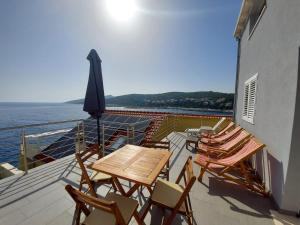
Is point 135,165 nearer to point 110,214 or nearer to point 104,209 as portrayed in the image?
point 110,214

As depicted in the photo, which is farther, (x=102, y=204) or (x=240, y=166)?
(x=240, y=166)

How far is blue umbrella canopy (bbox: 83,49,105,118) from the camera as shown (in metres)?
3.38

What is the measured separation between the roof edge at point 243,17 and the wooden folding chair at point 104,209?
257 inches

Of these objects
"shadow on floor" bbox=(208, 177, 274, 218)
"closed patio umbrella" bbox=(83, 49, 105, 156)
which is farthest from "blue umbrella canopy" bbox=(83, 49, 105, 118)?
"shadow on floor" bbox=(208, 177, 274, 218)

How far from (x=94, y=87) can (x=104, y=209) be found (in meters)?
2.75

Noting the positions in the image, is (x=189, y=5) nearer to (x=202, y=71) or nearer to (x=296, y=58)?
(x=296, y=58)

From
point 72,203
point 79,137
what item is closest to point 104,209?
point 72,203

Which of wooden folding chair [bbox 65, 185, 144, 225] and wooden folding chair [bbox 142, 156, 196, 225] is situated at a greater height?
wooden folding chair [bbox 65, 185, 144, 225]

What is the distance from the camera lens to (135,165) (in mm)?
2197

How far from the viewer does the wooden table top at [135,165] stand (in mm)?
1865

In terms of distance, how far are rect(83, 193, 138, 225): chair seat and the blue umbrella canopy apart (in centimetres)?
211

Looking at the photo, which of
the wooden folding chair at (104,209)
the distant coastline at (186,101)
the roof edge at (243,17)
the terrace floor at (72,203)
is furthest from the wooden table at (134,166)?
the distant coastline at (186,101)

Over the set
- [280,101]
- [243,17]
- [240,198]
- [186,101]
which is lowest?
[240,198]

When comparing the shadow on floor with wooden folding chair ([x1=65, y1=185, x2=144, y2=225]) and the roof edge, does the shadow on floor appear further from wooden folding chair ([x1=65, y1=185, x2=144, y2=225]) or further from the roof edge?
the roof edge
